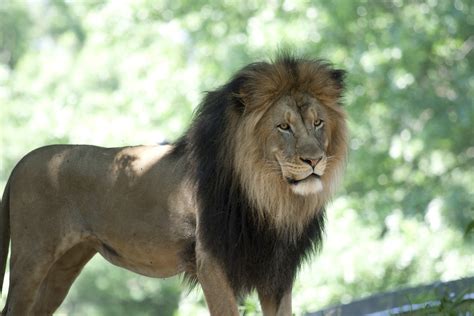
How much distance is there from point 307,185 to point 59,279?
1926 mm

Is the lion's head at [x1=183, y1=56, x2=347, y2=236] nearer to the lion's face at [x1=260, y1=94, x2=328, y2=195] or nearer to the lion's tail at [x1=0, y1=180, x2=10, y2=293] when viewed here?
the lion's face at [x1=260, y1=94, x2=328, y2=195]

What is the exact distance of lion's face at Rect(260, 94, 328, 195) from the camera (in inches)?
185

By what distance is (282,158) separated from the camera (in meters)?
4.75

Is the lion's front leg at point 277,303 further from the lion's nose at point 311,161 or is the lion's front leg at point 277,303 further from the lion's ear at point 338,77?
the lion's ear at point 338,77

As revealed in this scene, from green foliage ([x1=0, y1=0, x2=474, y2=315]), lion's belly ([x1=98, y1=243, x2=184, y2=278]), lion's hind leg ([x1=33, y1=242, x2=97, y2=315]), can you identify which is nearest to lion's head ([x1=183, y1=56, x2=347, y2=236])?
lion's belly ([x1=98, y1=243, x2=184, y2=278])

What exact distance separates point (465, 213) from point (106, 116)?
5007 millimetres

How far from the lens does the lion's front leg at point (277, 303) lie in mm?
5094

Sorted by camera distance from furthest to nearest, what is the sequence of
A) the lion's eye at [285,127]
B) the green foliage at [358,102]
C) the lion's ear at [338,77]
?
the green foliage at [358,102], the lion's ear at [338,77], the lion's eye at [285,127]

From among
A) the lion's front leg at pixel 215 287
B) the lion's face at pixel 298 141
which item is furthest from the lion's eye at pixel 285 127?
the lion's front leg at pixel 215 287

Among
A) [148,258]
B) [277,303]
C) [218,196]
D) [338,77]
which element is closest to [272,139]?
[218,196]

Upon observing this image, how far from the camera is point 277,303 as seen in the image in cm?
511

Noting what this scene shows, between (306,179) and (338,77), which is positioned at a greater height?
(338,77)

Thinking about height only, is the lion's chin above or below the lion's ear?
below

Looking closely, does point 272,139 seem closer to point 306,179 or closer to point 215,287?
point 306,179
